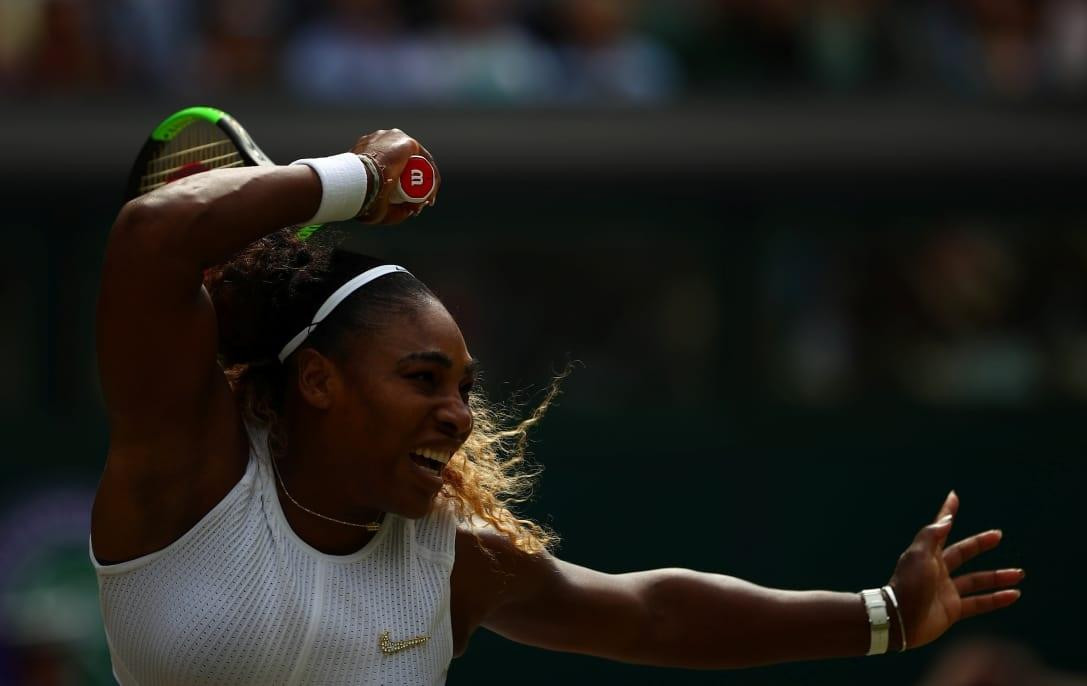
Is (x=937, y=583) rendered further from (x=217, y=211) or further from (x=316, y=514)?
(x=217, y=211)

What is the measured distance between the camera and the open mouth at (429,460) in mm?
2922

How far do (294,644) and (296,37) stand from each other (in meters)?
5.08

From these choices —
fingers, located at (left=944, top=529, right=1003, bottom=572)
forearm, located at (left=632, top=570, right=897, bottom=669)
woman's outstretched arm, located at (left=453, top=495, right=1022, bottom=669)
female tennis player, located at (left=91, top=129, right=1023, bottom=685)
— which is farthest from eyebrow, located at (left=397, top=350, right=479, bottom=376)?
fingers, located at (left=944, top=529, right=1003, bottom=572)

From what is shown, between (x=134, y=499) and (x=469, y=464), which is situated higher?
(x=134, y=499)

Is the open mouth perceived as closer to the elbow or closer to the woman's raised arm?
the woman's raised arm

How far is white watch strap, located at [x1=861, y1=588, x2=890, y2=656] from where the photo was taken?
333 centimetres

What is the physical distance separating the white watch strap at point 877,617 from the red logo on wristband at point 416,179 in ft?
4.03

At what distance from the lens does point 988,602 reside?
10.8ft

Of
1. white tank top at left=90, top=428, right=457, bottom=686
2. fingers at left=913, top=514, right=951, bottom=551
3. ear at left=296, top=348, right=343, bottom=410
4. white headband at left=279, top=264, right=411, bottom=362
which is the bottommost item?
fingers at left=913, top=514, right=951, bottom=551

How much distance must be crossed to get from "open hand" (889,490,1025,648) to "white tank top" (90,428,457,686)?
0.99m

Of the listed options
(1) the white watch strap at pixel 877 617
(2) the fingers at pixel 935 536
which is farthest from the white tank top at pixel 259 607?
(2) the fingers at pixel 935 536

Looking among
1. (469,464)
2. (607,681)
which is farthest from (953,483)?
(469,464)

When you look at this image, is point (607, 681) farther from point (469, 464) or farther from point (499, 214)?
point (469, 464)

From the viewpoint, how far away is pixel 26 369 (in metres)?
6.93
